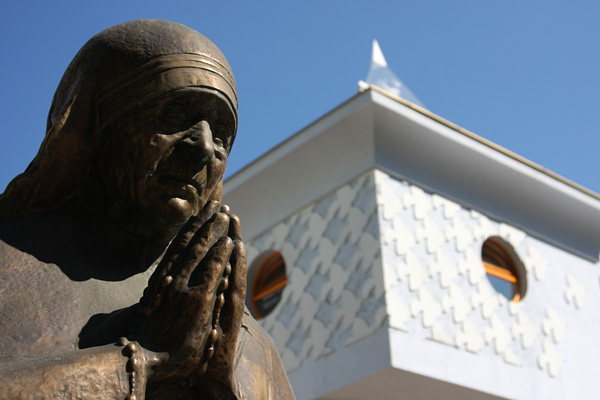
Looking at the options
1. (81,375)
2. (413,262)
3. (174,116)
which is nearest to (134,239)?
(174,116)

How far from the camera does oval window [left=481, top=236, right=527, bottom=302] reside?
12.5 metres

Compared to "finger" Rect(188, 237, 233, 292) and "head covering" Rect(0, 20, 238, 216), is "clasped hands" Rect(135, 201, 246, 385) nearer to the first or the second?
"finger" Rect(188, 237, 233, 292)

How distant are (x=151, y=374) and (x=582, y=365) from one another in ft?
39.1

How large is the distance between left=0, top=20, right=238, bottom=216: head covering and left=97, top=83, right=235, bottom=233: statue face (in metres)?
0.03

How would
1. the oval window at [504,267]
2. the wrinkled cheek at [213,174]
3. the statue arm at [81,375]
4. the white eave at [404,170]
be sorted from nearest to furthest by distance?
the statue arm at [81,375] → the wrinkled cheek at [213,174] → the white eave at [404,170] → the oval window at [504,267]

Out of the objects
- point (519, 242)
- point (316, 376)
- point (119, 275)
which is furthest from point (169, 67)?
point (519, 242)

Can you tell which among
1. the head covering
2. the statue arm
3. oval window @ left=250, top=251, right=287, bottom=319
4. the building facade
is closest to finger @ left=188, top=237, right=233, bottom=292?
the statue arm

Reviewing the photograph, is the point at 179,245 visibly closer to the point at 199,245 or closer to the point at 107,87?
the point at 199,245

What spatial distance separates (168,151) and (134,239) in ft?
0.95

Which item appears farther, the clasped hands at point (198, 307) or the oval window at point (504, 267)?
the oval window at point (504, 267)

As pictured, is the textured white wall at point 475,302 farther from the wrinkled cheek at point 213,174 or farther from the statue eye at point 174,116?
the statue eye at point 174,116

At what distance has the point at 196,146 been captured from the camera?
1972mm

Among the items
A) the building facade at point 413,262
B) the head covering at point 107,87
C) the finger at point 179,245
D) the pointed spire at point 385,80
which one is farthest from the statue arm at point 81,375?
the pointed spire at point 385,80

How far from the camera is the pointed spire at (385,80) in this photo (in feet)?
45.2
